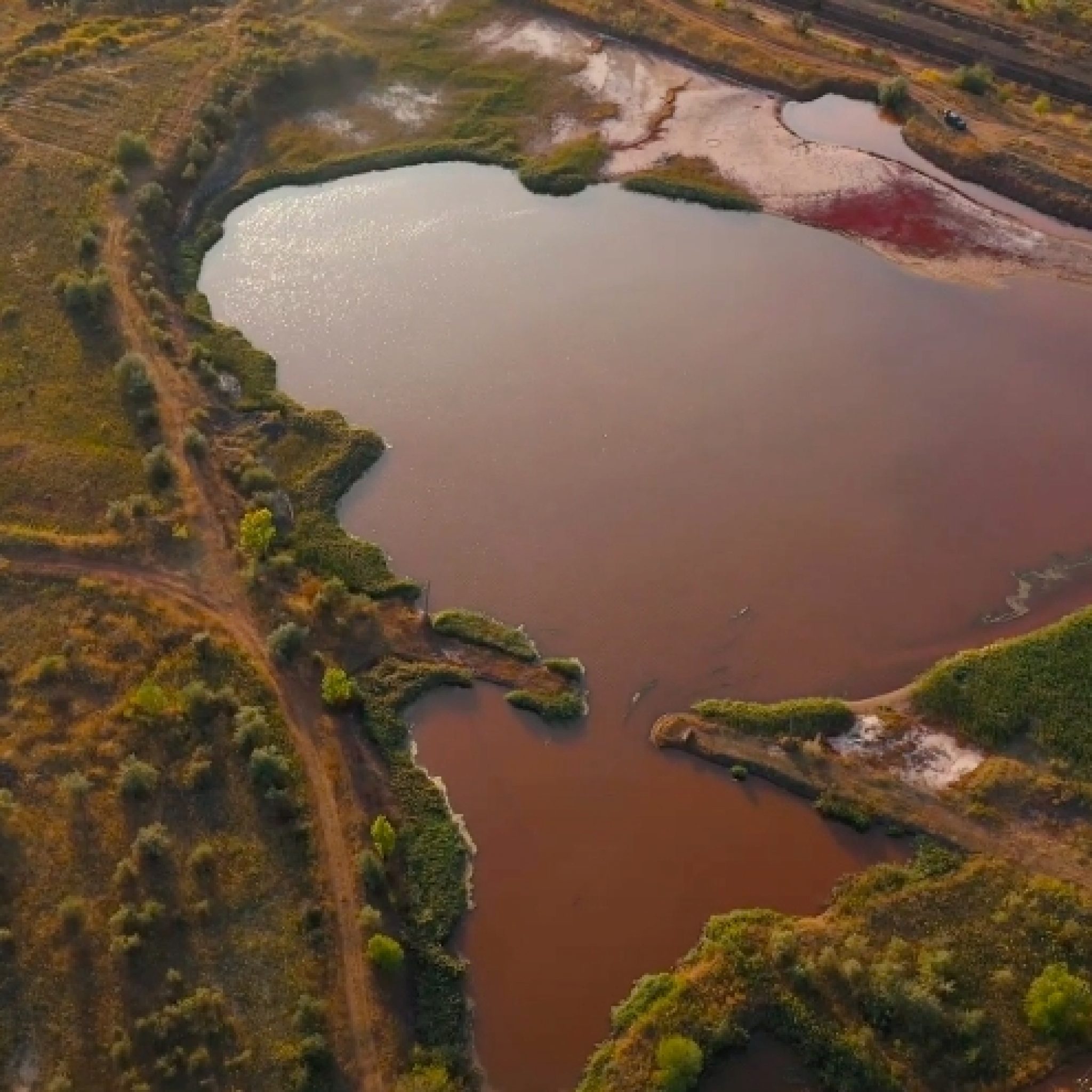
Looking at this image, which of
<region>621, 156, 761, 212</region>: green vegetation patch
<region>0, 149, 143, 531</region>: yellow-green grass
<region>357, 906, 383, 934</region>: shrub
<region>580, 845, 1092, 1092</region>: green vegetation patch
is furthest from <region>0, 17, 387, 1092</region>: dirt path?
<region>621, 156, 761, 212</region>: green vegetation patch

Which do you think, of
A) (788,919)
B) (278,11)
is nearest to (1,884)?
(788,919)

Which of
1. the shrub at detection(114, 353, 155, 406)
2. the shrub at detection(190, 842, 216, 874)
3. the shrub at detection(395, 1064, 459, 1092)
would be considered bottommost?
the shrub at detection(395, 1064, 459, 1092)

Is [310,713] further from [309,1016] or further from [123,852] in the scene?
[309,1016]

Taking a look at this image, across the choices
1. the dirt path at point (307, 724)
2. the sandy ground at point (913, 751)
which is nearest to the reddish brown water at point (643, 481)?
the sandy ground at point (913, 751)

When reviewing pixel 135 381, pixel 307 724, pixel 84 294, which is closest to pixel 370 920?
pixel 307 724

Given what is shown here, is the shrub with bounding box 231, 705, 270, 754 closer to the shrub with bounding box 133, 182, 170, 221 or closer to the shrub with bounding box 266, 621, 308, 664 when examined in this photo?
the shrub with bounding box 266, 621, 308, 664

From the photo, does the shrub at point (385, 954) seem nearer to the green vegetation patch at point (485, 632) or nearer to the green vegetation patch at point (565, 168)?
the green vegetation patch at point (485, 632)
